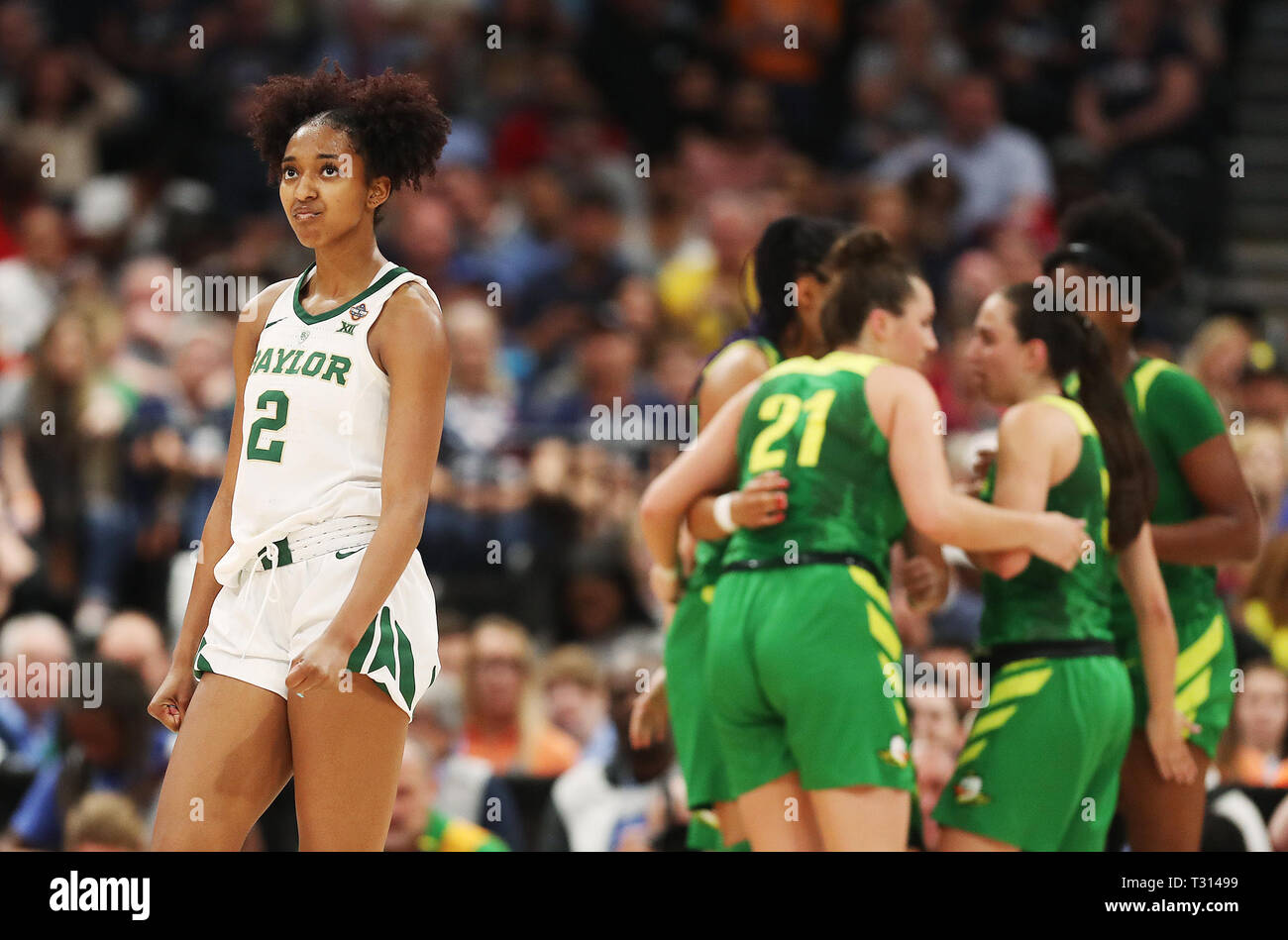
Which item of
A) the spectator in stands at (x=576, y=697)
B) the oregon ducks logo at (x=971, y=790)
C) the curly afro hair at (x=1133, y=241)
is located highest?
the curly afro hair at (x=1133, y=241)

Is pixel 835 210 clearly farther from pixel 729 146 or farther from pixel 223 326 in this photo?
pixel 223 326

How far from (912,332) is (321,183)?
1478 millimetres

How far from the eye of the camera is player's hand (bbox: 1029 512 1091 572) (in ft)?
12.7

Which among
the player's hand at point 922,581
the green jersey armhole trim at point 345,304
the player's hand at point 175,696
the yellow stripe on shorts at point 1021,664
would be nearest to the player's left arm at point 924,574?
the player's hand at point 922,581

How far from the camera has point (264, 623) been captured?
3.18m

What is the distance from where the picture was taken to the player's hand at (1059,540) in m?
3.86

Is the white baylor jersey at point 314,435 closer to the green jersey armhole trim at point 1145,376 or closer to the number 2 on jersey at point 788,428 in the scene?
the number 2 on jersey at point 788,428

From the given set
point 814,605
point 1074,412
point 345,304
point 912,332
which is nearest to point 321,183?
point 345,304

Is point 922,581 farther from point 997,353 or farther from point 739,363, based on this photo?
point 739,363

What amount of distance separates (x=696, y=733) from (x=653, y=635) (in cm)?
266

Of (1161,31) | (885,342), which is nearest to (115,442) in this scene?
(885,342)

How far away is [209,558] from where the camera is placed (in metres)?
3.39

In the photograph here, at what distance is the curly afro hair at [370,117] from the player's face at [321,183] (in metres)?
0.03

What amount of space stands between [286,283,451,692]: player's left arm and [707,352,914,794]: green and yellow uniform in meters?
0.97
